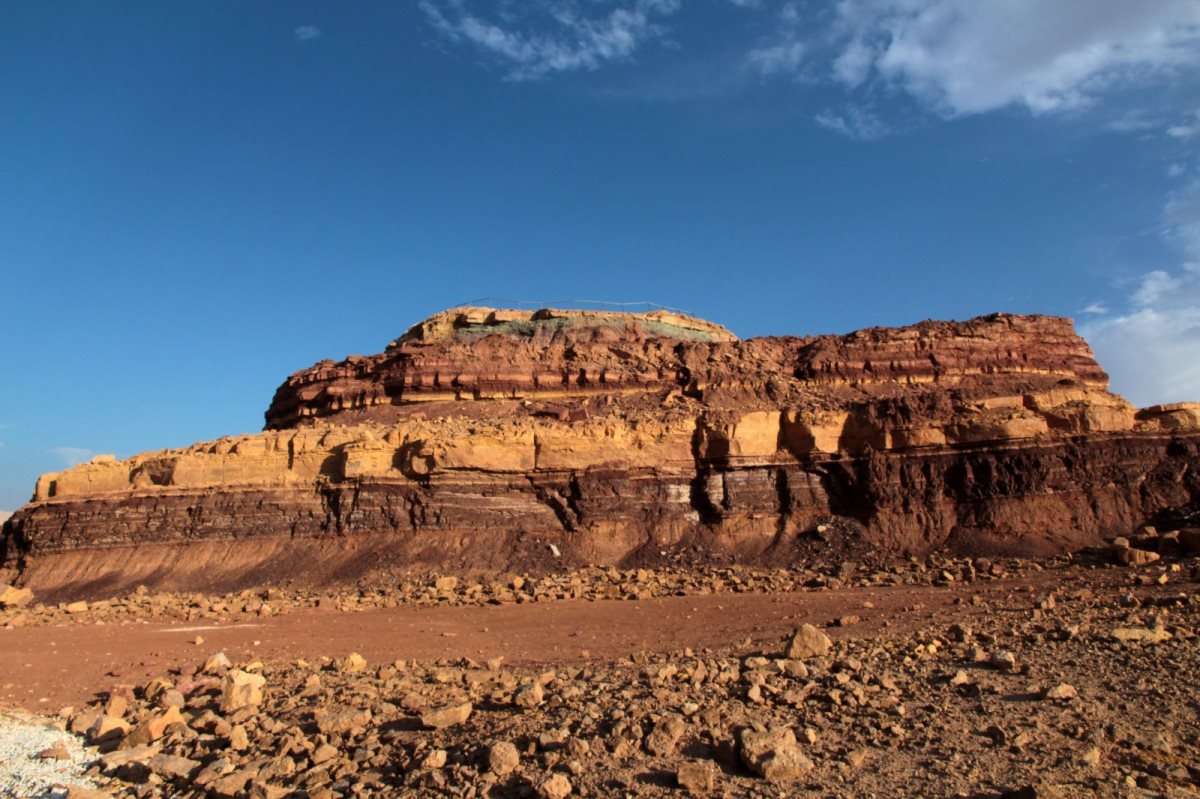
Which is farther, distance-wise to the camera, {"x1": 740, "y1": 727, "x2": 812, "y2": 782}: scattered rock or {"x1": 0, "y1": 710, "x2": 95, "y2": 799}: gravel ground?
{"x1": 0, "y1": 710, "x2": 95, "y2": 799}: gravel ground

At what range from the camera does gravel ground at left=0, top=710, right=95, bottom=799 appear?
8008mm

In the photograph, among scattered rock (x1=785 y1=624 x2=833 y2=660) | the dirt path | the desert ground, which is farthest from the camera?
the dirt path

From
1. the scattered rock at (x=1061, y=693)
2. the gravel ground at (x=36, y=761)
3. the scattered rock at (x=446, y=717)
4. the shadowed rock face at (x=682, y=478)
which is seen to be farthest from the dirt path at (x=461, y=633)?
the shadowed rock face at (x=682, y=478)

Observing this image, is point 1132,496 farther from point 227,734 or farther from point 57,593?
point 57,593

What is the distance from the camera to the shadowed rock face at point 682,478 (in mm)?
22031

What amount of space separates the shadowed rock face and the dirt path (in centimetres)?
583

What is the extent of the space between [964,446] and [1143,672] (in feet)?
56.2

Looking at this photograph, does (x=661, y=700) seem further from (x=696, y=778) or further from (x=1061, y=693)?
(x=1061, y=693)

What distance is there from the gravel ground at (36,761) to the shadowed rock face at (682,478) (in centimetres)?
1309

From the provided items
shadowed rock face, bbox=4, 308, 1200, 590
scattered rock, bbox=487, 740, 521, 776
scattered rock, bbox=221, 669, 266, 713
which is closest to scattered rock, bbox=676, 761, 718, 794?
scattered rock, bbox=487, 740, 521, 776

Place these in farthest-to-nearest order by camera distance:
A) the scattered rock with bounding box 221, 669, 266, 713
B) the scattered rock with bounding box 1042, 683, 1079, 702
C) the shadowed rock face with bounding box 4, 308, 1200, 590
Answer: the shadowed rock face with bounding box 4, 308, 1200, 590, the scattered rock with bounding box 221, 669, 266, 713, the scattered rock with bounding box 1042, 683, 1079, 702

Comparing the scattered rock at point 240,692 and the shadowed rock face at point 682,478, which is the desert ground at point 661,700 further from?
the shadowed rock face at point 682,478

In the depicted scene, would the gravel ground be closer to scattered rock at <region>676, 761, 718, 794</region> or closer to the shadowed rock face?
scattered rock at <region>676, 761, 718, 794</region>

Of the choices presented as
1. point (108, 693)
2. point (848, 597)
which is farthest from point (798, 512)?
point (108, 693)
